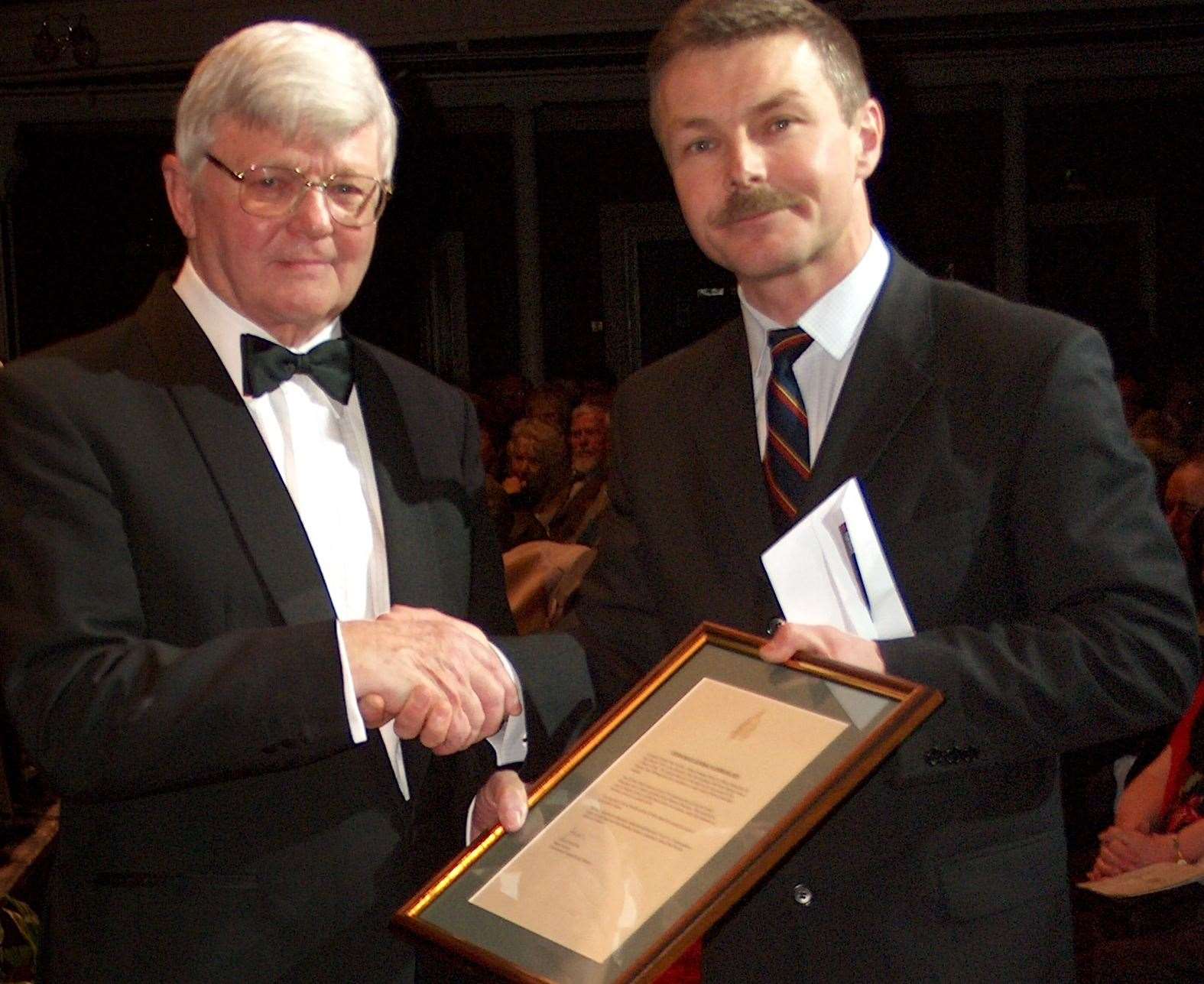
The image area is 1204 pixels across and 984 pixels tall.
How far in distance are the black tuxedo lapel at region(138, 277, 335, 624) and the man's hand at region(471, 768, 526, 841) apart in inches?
12.5

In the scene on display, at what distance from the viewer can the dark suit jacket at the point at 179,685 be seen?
5.67ft

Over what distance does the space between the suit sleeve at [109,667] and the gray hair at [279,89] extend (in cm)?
47

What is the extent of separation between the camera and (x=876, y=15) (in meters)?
9.35

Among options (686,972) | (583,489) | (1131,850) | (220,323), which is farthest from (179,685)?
(583,489)

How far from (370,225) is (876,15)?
8.06 meters

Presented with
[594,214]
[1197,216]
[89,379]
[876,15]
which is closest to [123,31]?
[594,214]

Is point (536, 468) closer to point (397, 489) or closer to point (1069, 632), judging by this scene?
point (397, 489)

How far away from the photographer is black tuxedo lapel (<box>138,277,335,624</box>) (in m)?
1.86

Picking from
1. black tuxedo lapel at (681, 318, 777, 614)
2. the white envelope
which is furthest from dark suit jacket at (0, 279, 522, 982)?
the white envelope

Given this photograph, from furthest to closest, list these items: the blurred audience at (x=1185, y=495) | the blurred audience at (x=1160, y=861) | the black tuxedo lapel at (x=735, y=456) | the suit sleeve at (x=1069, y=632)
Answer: the blurred audience at (x=1185, y=495)
the blurred audience at (x=1160, y=861)
the black tuxedo lapel at (x=735, y=456)
the suit sleeve at (x=1069, y=632)

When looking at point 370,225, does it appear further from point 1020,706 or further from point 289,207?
point 1020,706

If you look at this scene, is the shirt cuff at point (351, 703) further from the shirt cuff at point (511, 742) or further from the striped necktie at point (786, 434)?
the striped necktie at point (786, 434)

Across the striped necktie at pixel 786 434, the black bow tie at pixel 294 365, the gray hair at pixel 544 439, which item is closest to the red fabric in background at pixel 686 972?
the striped necktie at pixel 786 434

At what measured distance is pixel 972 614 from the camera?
6.00ft
